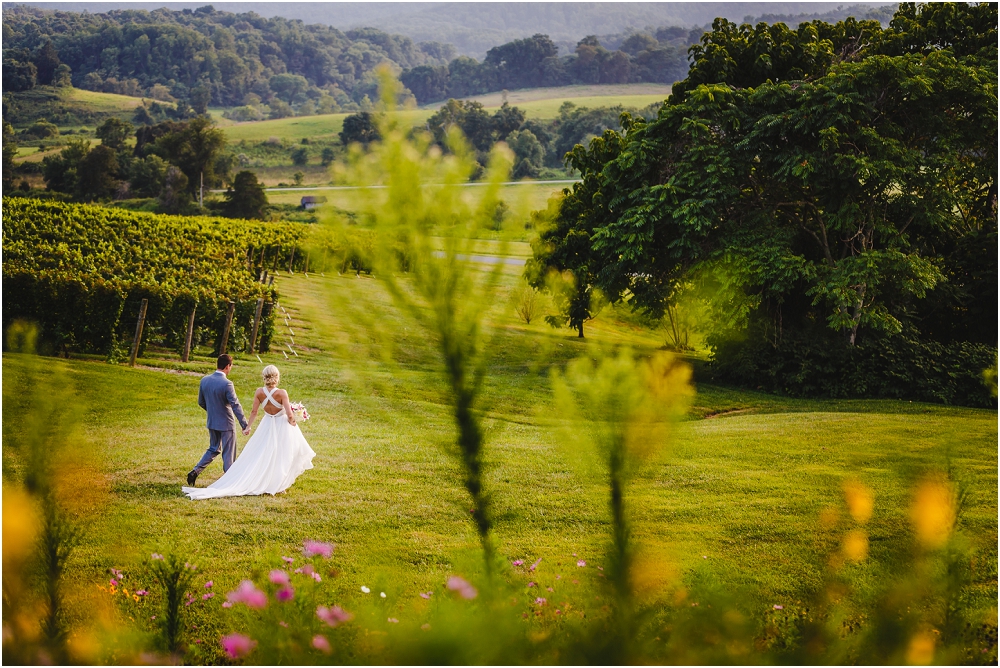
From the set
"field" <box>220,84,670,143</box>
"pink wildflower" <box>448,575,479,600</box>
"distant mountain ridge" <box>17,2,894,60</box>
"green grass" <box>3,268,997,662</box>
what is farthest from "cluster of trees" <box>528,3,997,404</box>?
"field" <box>220,84,670,143</box>

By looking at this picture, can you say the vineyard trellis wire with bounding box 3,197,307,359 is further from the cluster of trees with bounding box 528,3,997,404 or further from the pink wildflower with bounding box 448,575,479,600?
the cluster of trees with bounding box 528,3,997,404

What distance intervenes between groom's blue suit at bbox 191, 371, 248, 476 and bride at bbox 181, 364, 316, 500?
20 centimetres

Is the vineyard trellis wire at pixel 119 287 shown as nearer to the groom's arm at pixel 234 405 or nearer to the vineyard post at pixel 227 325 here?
the vineyard post at pixel 227 325

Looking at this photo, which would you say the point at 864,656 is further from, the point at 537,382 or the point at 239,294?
the point at 239,294

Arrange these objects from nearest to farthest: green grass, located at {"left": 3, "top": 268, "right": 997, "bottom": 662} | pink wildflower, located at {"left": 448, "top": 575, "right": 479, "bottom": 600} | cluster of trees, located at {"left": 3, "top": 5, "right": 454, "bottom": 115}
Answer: pink wildflower, located at {"left": 448, "top": 575, "right": 479, "bottom": 600} < green grass, located at {"left": 3, "top": 268, "right": 997, "bottom": 662} < cluster of trees, located at {"left": 3, "top": 5, "right": 454, "bottom": 115}

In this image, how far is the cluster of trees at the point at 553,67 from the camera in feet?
267

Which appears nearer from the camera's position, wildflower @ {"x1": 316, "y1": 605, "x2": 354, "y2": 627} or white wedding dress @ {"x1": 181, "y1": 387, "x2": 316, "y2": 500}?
wildflower @ {"x1": 316, "y1": 605, "x2": 354, "y2": 627}

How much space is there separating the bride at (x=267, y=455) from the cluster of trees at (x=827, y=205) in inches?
245

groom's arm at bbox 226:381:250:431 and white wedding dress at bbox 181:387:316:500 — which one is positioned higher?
groom's arm at bbox 226:381:250:431

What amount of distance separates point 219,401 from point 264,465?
85 centimetres

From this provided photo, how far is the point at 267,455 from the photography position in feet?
25.9

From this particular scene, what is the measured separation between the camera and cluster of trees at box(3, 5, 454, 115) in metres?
93.1

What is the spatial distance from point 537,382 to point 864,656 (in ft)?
36.5

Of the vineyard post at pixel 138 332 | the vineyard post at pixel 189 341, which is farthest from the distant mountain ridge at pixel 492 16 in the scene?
the vineyard post at pixel 138 332
